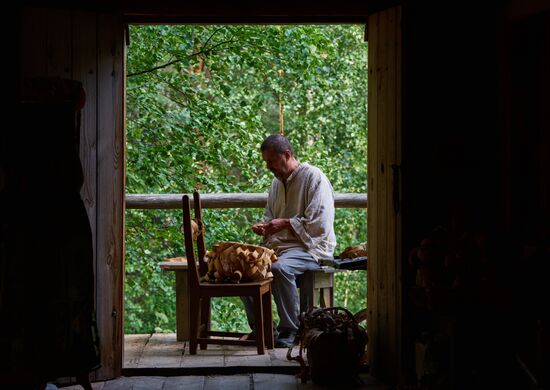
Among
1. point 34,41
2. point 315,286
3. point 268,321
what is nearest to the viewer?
point 34,41

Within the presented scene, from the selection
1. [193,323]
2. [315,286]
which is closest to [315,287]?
[315,286]

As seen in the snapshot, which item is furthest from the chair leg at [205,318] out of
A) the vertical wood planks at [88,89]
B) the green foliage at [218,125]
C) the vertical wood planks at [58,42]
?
the green foliage at [218,125]

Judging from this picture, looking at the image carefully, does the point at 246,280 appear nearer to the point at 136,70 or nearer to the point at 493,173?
the point at 493,173

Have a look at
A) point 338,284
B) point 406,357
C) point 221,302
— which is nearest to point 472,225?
point 406,357

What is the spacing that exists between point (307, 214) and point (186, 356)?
1.33 meters

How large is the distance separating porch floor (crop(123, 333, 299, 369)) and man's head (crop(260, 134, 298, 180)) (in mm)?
1297

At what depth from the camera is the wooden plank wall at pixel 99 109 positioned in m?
4.64

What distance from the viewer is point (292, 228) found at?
612 cm

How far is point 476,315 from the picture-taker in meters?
3.58

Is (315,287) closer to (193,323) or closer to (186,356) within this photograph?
(193,323)

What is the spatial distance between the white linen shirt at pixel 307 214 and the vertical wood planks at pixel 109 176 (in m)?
1.66

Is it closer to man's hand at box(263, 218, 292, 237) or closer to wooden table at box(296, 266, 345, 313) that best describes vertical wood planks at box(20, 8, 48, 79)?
man's hand at box(263, 218, 292, 237)

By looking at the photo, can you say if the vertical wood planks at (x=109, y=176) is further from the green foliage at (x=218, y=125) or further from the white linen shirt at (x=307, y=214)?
the green foliage at (x=218, y=125)

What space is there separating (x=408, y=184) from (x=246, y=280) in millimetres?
1549
